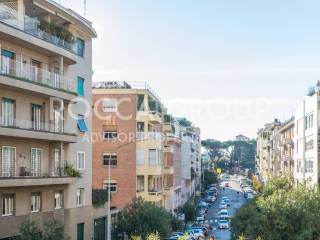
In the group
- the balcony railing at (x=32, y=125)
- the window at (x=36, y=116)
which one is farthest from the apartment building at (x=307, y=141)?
the window at (x=36, y=116)

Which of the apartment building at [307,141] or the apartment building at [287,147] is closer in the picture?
the apartment building at [307,141]

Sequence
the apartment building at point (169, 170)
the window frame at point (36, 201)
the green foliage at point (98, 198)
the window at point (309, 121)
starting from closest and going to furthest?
1. the window frame at point (36, 201)
2. the green foliage at point (98, 198)
3. the window at point (309, 121)
4. the apartment building at point (169, 170)

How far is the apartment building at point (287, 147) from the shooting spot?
3317 inches

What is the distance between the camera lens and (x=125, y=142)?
200ft

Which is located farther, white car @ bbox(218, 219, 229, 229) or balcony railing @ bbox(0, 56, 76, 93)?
white car @ bbox(218, 219, 229, 229)

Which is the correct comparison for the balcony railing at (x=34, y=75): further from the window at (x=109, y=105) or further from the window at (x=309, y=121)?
the window at (x=309, y=121)

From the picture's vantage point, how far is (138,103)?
62.1 metres

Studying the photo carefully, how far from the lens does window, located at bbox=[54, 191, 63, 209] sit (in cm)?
3650

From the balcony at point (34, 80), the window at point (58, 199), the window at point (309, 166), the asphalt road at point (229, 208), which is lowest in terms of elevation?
the asphalt road at point (229, 208)

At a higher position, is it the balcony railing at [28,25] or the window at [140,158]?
the balcony railing at [28,25]

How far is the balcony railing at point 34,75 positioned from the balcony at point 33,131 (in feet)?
7.67

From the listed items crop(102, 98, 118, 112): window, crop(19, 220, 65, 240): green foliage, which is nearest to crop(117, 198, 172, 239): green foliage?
crop(19, 220, 65, 240): green foliage

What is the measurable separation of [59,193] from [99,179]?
969 inches

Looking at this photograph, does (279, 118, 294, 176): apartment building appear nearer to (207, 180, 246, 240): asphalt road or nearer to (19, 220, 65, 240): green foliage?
(207, 180, 246, 240): asphalt road
